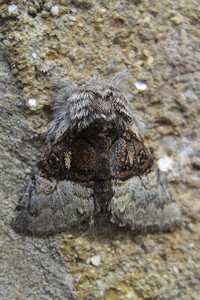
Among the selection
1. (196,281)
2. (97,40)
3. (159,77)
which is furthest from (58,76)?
(196,281)

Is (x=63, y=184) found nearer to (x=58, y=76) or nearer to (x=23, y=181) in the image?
(x=23, y=181)

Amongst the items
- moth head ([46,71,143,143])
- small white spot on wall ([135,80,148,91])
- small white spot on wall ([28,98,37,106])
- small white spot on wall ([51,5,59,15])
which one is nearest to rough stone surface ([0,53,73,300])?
small white spot on wall ([28,98,37,106])

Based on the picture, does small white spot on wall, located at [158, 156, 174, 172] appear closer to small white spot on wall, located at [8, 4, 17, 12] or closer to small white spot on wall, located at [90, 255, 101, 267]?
small white spot on wall, located at [90, 255, 101, 267]

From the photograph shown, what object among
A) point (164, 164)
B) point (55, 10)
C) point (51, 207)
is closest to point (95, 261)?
point (51, 207)

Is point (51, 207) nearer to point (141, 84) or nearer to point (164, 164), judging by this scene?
point (164, 164)

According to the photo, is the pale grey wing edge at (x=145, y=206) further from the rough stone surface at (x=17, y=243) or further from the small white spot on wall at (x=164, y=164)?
the rough stone surface at (x=17, y=243)

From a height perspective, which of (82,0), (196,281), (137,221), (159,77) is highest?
(82,0)
